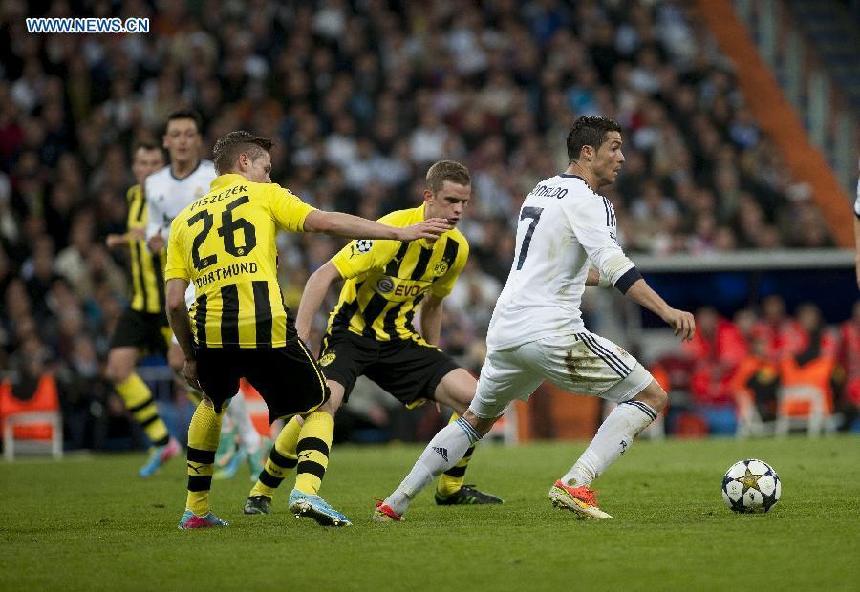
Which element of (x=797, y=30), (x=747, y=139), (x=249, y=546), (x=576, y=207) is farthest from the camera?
(x=797, y=30)

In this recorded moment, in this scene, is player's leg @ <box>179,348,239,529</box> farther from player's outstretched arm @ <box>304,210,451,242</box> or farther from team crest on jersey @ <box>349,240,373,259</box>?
team crest on jersey @ <box>349,240,373,259</box>

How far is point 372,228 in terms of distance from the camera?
25.1 ft

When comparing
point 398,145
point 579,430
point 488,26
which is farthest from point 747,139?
point 579,430

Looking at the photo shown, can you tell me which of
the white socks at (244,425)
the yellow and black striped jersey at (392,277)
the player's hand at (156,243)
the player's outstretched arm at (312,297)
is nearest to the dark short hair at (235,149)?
the player's outstretched arm at (312,297)

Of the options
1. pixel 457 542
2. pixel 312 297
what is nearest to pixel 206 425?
pixel 312 297

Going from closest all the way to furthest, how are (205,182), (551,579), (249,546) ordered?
(551,579), (249,546), (205,182)

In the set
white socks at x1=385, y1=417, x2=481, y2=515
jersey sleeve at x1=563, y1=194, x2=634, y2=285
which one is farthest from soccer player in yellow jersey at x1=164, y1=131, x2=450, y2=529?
jersey sleeve at x1=563, y1=194, x2=634, y2=285

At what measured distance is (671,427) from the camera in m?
19.7

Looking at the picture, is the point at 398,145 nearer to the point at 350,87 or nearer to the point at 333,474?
the point at 350,87

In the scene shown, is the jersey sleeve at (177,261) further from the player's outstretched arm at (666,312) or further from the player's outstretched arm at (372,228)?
the player's outstretched arm at (666,312)

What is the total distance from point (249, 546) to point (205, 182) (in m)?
5.41

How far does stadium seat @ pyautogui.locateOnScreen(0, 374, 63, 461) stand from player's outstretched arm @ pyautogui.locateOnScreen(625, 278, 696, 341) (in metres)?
11.0

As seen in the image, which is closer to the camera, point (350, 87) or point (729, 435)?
point (729, 435)

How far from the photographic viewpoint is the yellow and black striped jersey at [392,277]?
375 inches
